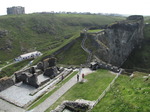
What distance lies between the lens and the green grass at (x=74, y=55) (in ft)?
159

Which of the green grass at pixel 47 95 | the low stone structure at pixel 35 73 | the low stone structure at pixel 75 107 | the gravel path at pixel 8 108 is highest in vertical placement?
the low stone structure at pixel 75 107

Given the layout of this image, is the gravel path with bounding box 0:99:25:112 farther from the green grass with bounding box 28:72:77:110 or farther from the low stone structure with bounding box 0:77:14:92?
the low stone structure with bounding box 0:77:14:92

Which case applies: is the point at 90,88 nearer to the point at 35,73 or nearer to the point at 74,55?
the point at 35,73

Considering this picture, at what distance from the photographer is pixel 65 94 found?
26578mm

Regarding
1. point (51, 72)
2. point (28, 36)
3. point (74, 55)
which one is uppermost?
point (74, 55)

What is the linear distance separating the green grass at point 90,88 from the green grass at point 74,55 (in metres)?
14.8

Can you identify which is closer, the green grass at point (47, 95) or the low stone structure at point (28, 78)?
the green grass at point (47, 95)

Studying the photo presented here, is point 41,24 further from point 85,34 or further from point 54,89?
point 54,89

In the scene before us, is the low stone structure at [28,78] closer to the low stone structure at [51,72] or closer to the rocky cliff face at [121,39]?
the low stone structure at [51,72]

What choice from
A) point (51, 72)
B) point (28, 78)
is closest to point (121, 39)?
point (51, 72)

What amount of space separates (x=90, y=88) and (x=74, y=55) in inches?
1062

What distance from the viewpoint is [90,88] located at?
2698 cm

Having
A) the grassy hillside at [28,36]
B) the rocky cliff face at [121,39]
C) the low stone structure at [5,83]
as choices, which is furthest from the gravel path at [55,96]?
the grassy hillside at [28,36]

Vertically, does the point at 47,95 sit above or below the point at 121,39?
below
